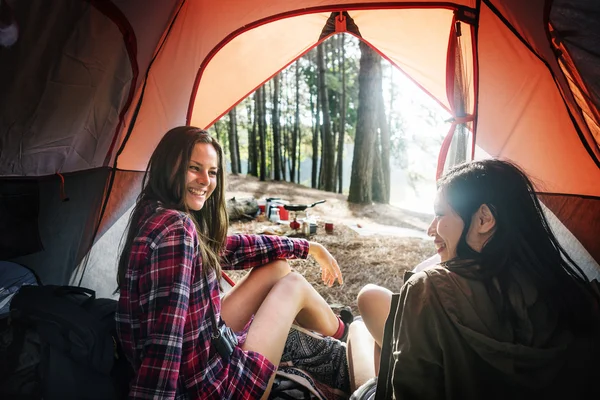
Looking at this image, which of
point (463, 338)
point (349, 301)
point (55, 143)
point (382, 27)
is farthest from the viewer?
point (382, 27)

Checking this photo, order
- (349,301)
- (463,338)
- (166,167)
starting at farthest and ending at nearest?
(349,301) < (166,167) < (463,338)

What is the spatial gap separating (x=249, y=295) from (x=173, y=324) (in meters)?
0.86

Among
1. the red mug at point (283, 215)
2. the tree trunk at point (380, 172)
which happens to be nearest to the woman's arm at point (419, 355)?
the red mug at point (283, 215)

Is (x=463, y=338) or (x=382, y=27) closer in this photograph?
(x=463, y=338)

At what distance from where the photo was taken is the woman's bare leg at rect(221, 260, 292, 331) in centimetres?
205

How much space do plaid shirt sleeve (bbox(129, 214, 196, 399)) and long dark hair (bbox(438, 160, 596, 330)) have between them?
0.85 metres

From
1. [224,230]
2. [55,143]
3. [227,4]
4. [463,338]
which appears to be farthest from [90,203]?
[463,338]

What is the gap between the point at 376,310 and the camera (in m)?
1.87

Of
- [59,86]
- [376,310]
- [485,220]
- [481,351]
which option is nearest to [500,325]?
[481,351]

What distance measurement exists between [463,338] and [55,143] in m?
2.10

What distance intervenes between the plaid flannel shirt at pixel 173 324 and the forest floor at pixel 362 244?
4.79 feet

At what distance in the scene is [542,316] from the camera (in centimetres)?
112

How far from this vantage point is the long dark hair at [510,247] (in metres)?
1.15

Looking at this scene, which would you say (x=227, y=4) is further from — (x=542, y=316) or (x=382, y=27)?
(x=542, y=316)
